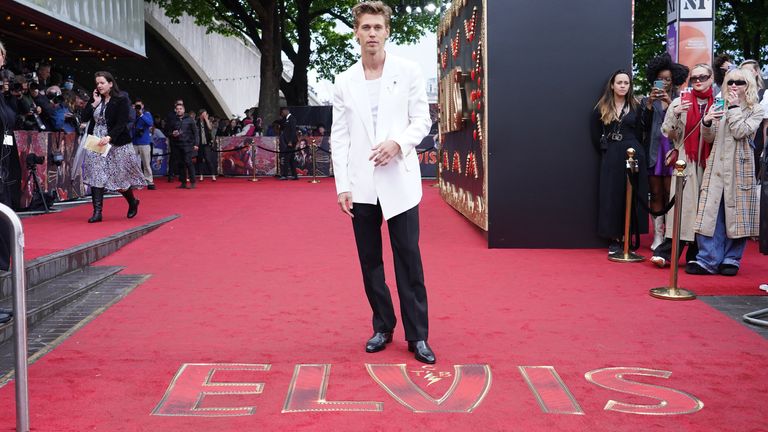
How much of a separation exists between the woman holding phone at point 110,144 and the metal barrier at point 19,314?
6764 mm

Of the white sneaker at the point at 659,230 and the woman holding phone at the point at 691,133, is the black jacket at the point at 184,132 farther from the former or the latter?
the woman holding phone at the point at 691,133

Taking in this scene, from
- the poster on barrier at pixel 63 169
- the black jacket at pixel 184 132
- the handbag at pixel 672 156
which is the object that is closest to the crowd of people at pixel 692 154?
the handbag at pixel 672 156

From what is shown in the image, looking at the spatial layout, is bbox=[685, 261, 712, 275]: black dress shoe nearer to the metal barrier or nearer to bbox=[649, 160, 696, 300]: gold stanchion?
bbox=[649, 160, 696, 300]: gold stanchion

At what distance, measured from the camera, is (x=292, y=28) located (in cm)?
3584

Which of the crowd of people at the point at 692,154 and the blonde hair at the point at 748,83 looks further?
Answer: the crowd of people at the point at 692,154

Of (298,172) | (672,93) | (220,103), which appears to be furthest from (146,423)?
(220,103)

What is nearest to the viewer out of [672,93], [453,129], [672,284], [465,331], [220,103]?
[465,331]

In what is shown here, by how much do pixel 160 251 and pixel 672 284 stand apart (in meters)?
5.09

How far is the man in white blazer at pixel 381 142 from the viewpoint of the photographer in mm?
4230

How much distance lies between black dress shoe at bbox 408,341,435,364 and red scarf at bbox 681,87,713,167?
388 centimetres

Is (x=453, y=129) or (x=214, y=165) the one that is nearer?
(x=453, y=129)

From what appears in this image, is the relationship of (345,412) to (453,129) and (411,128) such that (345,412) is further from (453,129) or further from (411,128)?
(453,129)

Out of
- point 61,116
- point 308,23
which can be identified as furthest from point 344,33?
point 61,116

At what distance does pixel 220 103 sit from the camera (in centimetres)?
3822
